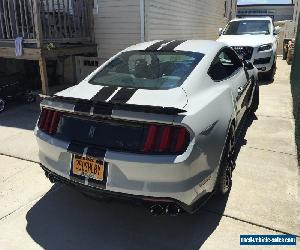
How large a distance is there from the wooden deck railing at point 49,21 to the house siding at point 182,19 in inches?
67.9

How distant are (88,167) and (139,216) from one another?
2.79ft

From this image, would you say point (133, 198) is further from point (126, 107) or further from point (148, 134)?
point (126, 107)

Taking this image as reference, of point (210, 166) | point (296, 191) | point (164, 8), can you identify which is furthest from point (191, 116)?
point (164, 8)

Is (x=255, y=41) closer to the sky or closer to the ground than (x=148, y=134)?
closer to the sky

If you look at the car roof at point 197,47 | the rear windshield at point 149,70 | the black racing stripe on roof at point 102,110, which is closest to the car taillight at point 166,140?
the black racing stripe on roof at point 102,110

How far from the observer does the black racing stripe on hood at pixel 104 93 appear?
9.85ft

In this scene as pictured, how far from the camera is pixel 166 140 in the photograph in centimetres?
→ 266

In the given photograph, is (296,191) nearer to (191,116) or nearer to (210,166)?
(210,166)

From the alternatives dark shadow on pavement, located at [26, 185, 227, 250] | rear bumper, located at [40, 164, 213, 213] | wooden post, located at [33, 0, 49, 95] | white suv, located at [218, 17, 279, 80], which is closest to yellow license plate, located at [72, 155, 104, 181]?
rear bumper, located at [40, 164, 213, 213]

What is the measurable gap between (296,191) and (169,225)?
1.55 metres

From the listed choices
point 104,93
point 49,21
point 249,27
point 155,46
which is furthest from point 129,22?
point 104,93

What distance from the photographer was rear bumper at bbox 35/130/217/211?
2.63 metres

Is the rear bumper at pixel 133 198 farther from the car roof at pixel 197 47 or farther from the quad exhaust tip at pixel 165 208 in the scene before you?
the car roof at pixel 197 47

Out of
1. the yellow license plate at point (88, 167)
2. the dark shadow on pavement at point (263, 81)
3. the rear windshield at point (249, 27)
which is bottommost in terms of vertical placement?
the dark shadow on pavement at point (263, 81)
